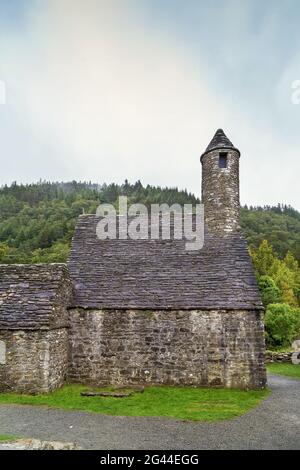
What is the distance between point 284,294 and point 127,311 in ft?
105

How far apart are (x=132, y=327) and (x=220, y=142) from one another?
10.7m

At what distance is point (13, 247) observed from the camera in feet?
228

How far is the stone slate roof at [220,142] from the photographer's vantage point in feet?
61.4

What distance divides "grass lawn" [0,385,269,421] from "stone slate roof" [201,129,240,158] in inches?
460

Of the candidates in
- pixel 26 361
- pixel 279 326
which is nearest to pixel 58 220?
pixel 279 326

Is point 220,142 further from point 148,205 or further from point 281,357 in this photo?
point 148,205

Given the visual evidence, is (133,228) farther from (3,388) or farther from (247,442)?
(247,442)

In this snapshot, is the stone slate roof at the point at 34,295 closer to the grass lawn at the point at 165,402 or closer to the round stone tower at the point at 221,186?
the grass lawn at the point at 165,402

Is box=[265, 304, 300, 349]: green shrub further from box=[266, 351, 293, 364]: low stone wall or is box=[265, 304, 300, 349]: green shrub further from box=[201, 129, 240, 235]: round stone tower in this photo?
box=[201, 129, 240, 235]: round stone tower

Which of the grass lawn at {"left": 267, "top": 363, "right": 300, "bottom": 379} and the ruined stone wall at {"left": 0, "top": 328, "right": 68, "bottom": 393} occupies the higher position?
the ruined stone wall at {"left": 0, "top": 328, "right": 68, "bottom": 393}

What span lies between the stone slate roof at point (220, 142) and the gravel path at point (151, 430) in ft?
41.1

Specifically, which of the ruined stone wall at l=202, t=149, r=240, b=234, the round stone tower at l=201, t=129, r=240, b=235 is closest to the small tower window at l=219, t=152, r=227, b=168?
the round stone tower at l=201, t=129, r=240, b=235

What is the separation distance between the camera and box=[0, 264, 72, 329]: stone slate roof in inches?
502
